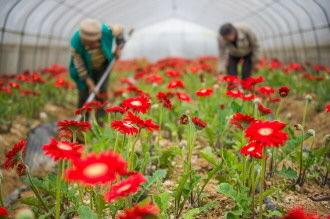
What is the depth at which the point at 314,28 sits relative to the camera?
11.9 meters

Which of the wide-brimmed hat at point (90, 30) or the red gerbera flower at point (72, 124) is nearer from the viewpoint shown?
the red gerbera flower at point (72, 124)

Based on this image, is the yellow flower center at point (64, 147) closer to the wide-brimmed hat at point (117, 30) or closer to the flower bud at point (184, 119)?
the flower bud at point (184, 119)

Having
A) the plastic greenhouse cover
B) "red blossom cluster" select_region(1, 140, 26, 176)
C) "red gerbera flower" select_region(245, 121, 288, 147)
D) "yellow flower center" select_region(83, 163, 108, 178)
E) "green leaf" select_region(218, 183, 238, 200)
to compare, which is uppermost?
the plastic greenhouse cover

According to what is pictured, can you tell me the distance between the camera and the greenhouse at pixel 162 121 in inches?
85.4

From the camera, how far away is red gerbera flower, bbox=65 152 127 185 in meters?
1.39

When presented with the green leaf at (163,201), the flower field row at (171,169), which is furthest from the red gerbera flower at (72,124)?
the green leaf at (163,201)

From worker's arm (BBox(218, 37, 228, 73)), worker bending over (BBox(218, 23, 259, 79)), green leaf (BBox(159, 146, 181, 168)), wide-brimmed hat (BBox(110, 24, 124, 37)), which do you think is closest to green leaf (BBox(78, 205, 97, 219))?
green leaf (BBox(159, 146, 181, 168))

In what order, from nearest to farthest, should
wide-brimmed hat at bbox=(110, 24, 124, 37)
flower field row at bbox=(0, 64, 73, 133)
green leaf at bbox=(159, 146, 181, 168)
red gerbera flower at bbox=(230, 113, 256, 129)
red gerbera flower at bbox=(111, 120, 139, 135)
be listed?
red gerbera flower at bbox=(111, 120, 139, 135) → red gerbera flower at bbox=(230, 113, 256, 129) → green leaf at bbox=(159, 146, 181, 168) → flower field row at bbox=(0, 64, 73, 133) → wide-brimmed hat at bbox=(110, 24, 124, 37)

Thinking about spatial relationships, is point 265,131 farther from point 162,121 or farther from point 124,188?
point 162,121

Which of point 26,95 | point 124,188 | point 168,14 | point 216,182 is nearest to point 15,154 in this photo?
point 124,188

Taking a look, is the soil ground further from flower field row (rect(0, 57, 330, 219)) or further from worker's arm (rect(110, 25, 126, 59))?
worker's arm (rect(110, 25, 126, 59))

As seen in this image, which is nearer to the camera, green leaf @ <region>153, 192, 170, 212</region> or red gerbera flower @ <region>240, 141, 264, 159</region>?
red gerbera flower @ <region>240, 141, 264, 159</region>

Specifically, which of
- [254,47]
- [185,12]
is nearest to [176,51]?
[185,12]

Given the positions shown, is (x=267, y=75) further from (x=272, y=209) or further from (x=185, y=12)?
(x=185, y=12)
